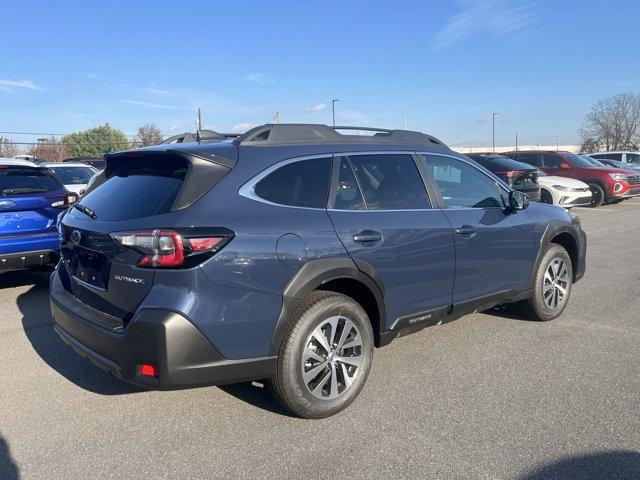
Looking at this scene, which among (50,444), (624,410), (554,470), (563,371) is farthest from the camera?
(563,371)

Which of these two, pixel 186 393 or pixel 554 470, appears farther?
pixel 186 393

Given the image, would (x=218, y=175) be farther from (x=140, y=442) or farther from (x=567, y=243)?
(x=567, y=243)

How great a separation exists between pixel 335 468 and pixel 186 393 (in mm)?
1392

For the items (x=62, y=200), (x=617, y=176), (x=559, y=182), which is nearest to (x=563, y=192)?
(x=559, y=182)

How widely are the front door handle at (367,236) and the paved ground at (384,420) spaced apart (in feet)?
3.58

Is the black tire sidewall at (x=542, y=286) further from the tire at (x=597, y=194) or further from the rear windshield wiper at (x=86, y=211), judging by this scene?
the tire at (x=597, y=194)

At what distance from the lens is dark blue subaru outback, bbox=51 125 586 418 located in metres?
2.93

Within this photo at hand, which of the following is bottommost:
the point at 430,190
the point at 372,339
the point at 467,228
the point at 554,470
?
the point at 554,470

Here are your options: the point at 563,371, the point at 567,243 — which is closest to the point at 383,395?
the point at 563,371

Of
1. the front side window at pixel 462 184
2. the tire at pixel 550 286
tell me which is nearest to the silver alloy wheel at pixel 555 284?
the tire at pixel 550 286

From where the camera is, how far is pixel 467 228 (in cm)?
431

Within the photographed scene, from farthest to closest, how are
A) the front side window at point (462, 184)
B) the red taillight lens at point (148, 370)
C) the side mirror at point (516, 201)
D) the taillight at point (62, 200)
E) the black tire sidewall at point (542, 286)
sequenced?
the taillight at point (62, 200) < the black tire sidewall at point (542, 286) < the side mirror at point (516, 201) < the front side window at point (462, 184) < the red taillight lens at point (148, 370)

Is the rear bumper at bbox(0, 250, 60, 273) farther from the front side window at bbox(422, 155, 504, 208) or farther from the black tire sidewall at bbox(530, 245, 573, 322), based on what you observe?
the black tire sidewall at bbox(530, 245, 573, 322)

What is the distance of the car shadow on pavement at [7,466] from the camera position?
2830 millimetres
